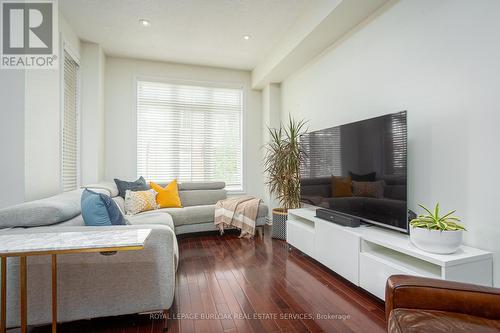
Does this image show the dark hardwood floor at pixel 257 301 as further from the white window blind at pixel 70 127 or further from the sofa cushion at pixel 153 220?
the white window blind at pixel 70 127

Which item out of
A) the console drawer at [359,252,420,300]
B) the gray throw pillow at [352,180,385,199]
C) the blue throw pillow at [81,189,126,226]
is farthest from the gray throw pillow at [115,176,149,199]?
the console drawer at [359,252,420,300]

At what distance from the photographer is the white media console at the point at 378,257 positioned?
1.64 meters

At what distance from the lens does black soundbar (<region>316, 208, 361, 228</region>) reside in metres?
2.46

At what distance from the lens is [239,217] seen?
13.0ft

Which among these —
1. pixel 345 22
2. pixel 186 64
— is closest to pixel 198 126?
pixel 186 64

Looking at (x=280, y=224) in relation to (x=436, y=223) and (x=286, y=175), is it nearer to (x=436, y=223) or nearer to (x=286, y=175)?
(x=286, y=175)

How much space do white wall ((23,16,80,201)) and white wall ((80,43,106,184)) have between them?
781 mm

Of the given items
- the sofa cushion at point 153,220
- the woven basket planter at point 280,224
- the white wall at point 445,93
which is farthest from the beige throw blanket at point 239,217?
the white wall at point 445,93

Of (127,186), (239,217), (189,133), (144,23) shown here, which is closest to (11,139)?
(127,186)

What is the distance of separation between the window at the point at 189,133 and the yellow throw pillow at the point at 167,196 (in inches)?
21.9

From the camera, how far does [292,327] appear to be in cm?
175

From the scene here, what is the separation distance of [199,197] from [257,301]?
8.34 feet

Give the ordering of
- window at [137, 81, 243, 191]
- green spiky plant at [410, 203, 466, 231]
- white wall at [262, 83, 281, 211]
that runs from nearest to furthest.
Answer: green spiky plant at [410, 203, 466, 231] < window at [137, 81, 243, 191] < white wall at [262, 83, 281, 211]

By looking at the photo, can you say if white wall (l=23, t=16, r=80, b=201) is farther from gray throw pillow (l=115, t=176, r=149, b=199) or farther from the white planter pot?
the white planter pot
